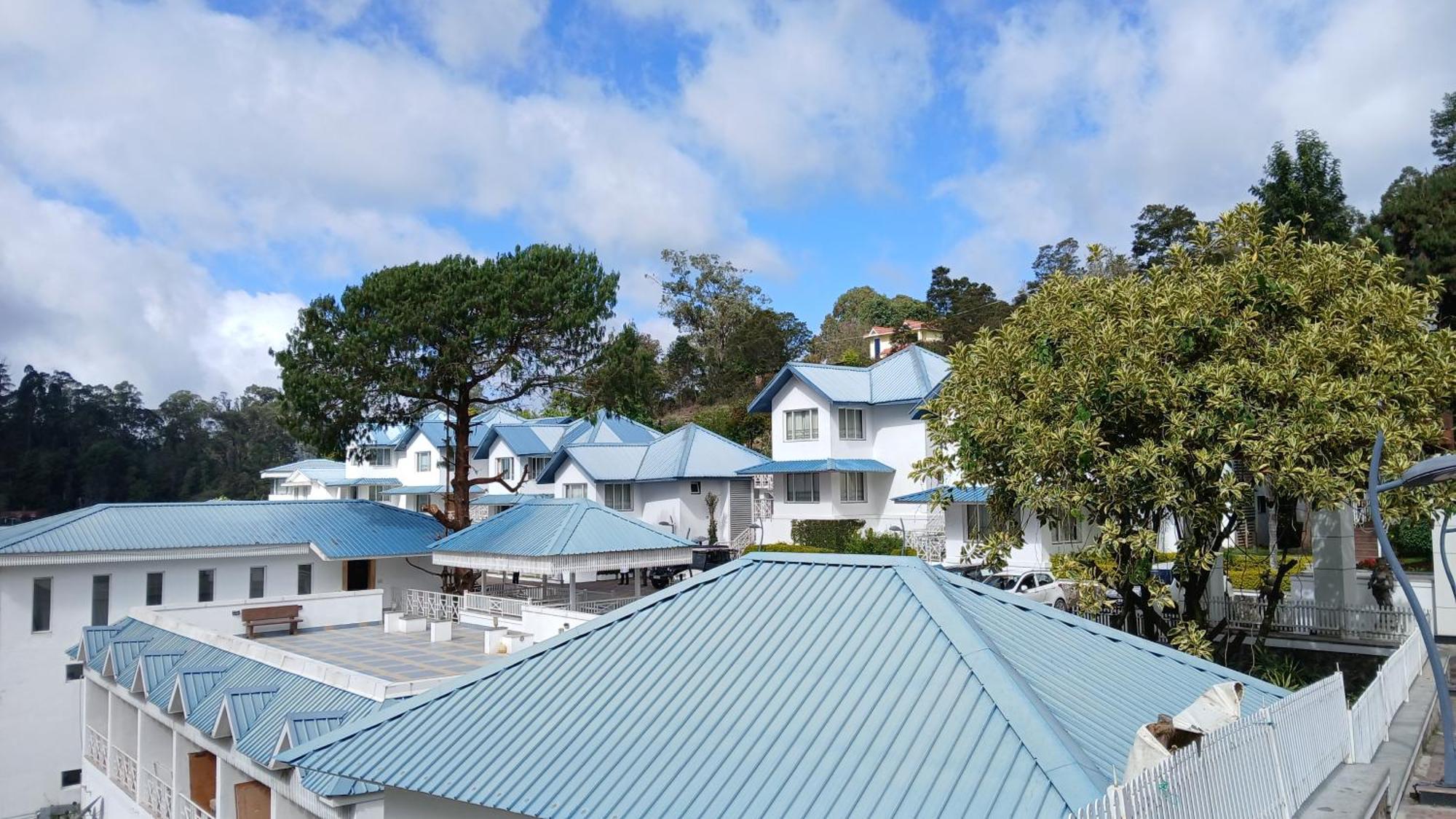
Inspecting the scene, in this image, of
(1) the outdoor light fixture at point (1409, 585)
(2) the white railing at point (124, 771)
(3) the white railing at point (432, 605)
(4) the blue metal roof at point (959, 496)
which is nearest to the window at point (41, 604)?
(2) the white railing at point (124, 771)

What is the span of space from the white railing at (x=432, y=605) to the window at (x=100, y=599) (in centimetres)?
829

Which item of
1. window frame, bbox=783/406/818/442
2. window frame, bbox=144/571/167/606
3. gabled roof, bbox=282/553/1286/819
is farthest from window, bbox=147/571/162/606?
window frame, bbox=783/406/818/442

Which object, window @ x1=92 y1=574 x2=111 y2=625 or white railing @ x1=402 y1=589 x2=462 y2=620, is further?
window @ x1=92 y1=574 x2=111 y2=625

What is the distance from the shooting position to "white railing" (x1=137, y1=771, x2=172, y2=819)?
21562 millimetres

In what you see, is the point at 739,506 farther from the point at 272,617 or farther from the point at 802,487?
the point at 272,617

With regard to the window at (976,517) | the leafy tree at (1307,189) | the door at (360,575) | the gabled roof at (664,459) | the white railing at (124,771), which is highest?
the leafy tree at (1307,189)

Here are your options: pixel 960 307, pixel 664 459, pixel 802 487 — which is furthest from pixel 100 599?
pixel 960 307

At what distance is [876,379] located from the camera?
152 feet

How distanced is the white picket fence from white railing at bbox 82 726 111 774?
1052 inches

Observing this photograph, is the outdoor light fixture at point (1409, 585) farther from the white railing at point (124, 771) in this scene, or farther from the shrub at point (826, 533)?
the shrub at point (826, 533)

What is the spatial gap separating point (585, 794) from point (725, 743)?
1.26 meters

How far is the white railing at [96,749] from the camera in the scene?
25895 mm

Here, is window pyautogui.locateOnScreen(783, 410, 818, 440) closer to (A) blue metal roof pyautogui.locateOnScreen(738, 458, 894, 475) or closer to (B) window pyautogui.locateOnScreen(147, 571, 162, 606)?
(A) blue metal roof pyautogui.locateOnScreen(738, 458, 894, 475)

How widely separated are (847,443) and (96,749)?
29384mm
